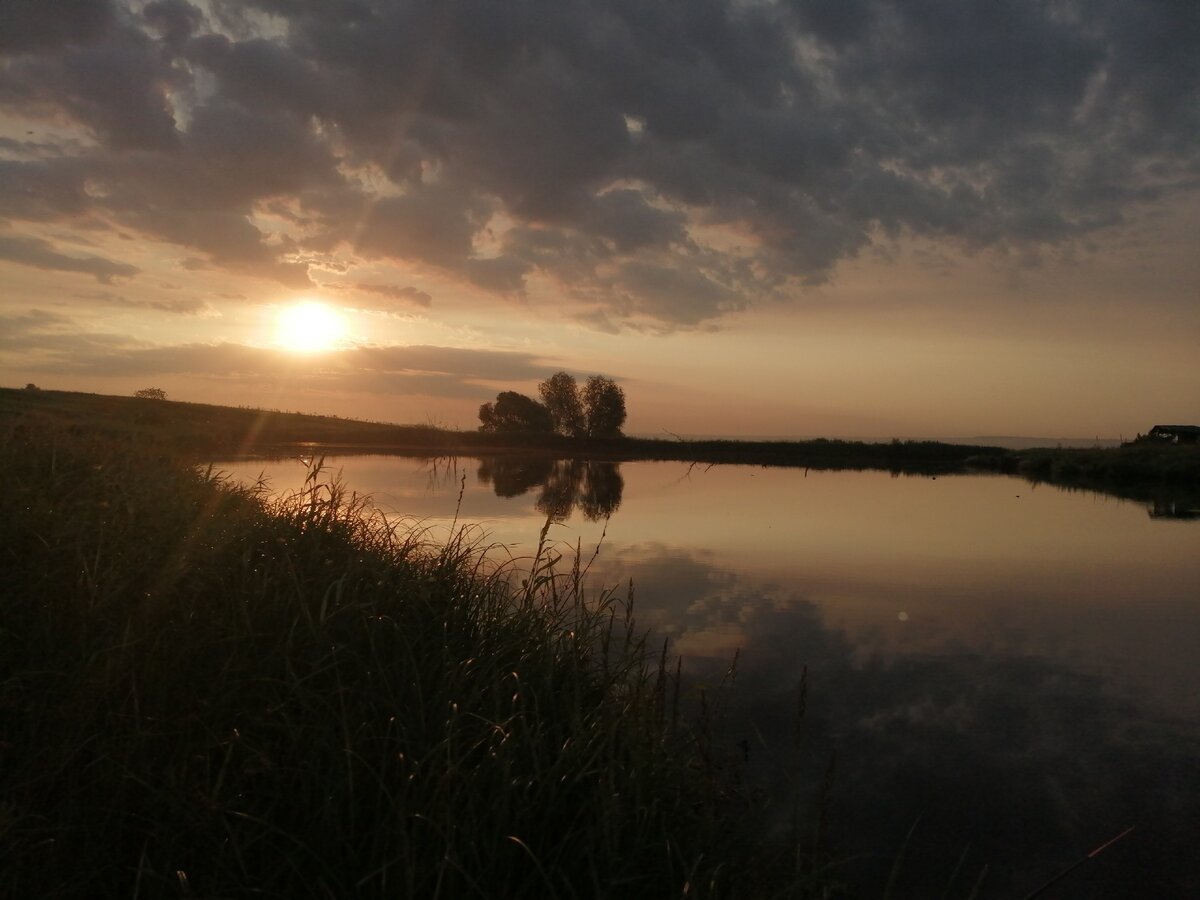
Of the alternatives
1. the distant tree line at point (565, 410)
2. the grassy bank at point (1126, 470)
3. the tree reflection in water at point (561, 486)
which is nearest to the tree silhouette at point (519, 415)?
A: the distant tree line at point (565, 410)

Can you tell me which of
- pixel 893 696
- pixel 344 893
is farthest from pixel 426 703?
pixel 893 696

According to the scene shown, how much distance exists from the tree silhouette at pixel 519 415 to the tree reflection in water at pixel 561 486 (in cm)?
3095

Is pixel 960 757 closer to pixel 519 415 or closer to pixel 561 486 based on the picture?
pixel 561 486

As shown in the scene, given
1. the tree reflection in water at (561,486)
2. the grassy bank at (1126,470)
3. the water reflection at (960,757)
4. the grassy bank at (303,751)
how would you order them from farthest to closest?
1. the grassy bank at (1126,470)
2. the tree reflection in water at (561,486)
3. the water reflection at (960,757)
4. the grassy bank at (303,751)

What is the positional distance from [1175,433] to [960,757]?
60.8 m

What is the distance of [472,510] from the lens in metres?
17.1

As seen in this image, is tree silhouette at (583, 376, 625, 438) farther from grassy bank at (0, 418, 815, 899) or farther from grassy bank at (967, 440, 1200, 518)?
grassy bank at (0, 418, 815, 899)

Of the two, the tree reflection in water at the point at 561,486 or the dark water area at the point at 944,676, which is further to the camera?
the tree reflection in water at the point at 561,486

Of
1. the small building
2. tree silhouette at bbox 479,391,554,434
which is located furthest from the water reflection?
tree silhouette at bbox 479,391,554,434

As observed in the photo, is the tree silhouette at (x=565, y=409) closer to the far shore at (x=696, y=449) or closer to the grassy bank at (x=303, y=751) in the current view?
the far shore at (x=696, y=449)

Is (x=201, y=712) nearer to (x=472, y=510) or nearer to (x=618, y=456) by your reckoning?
(x=472, y=510)

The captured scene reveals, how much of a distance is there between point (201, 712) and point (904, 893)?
391 centimetres

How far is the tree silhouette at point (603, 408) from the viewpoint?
7188cm

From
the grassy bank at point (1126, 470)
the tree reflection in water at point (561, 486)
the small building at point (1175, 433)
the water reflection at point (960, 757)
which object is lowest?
the water reflection at point (960, 757)
